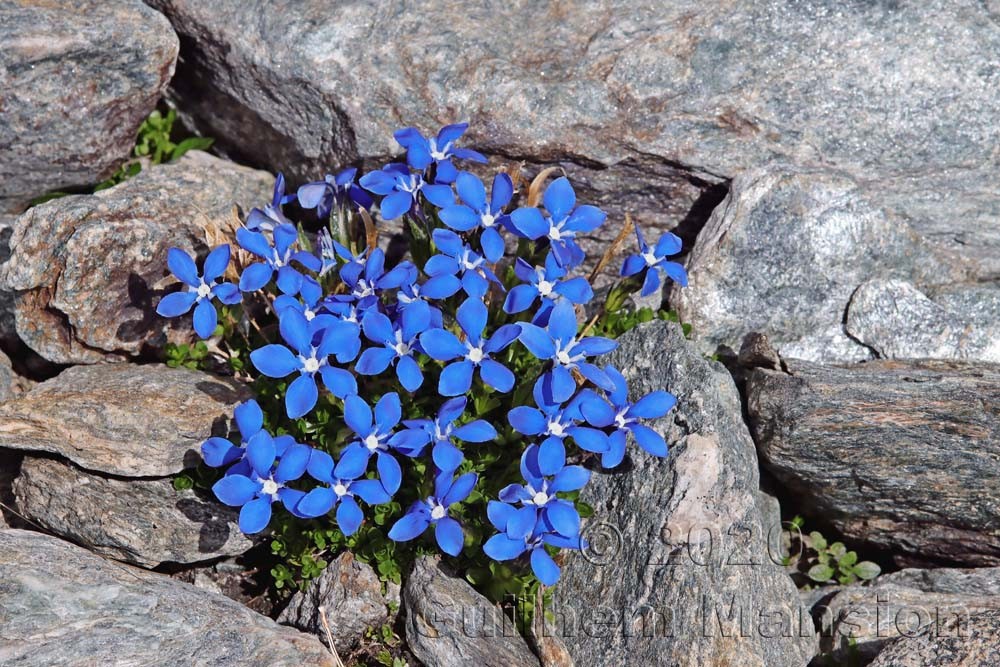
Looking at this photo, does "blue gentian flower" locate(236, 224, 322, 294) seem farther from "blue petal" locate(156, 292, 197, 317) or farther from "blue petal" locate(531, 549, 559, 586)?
"blue petal" locate(531, 549, 559, 586)

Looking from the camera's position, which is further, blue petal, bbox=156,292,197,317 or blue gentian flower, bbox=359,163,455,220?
blue gentian flower, bbox=359,163,455,220

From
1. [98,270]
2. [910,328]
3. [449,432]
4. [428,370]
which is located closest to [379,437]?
[449,432]

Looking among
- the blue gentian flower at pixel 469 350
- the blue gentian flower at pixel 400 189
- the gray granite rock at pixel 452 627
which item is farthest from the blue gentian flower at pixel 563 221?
the gray granite rock at pixel 452 627

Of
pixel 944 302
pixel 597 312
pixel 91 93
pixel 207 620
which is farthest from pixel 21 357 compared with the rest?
pixel 944 302

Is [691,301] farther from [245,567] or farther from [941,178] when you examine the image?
[245,567]

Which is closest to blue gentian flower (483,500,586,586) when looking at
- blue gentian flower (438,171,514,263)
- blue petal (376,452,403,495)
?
blue petal (376,452,403,495)

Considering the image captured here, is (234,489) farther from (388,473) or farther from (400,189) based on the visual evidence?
(400,189)
